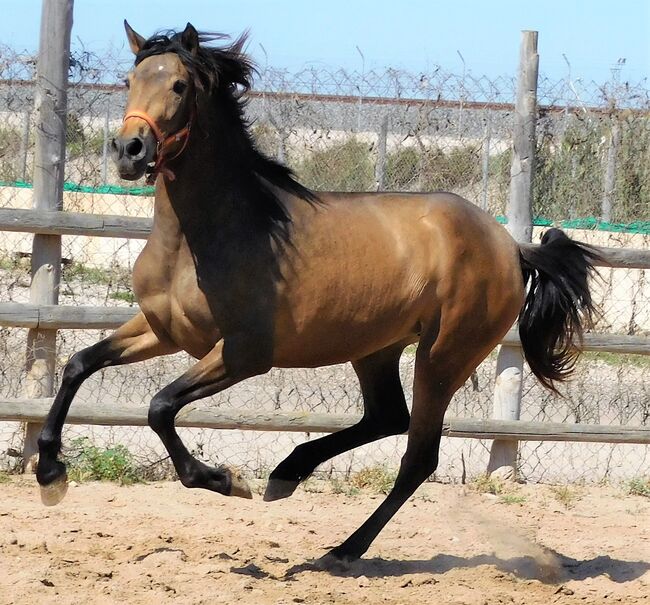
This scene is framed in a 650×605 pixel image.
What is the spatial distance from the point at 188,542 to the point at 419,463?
109 centimetres

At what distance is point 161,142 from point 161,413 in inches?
40.2

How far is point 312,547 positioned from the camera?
4.86 m

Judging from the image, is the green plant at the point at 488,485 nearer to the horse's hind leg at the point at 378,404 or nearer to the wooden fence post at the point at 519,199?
the wooden fence post at the point at 519,199

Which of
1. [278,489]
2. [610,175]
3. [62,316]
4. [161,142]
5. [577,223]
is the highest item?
[610,175]

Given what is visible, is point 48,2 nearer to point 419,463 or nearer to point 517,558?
point 419,463

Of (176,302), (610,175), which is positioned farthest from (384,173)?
(176,302)

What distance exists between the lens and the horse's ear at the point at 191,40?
4035 mm

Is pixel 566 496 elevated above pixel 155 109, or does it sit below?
below

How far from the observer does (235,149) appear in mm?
4289

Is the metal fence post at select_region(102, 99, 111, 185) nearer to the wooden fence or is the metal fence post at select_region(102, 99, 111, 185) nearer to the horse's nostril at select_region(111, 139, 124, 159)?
the wooden fence

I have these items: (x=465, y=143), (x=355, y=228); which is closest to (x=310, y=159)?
(x=465, y=143)

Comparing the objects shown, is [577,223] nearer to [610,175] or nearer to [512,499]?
[610,175]

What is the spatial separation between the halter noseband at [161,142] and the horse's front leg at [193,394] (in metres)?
0.69

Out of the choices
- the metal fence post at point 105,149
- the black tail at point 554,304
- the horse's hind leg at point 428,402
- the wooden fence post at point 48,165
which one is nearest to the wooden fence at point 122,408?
the wooden fence post at point 48,165
